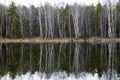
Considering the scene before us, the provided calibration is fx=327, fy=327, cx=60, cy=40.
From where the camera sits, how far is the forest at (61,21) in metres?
70.2

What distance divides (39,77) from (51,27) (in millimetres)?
48622

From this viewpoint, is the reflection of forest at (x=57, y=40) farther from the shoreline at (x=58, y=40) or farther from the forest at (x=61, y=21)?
the forest at (x=61, y=21)

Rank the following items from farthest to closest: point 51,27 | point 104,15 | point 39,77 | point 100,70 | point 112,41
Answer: point 104,15, point 51,27, point 112,41, point 100,70, point 39,77

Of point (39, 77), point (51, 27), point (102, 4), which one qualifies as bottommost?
point (39, 77)

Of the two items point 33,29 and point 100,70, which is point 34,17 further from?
point 100,70

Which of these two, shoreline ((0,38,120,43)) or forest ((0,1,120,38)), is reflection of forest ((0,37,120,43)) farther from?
forest ((0,1,120,38))

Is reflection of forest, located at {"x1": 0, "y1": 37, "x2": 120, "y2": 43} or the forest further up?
the forest

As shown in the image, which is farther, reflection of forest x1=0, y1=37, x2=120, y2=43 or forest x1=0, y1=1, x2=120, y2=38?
forest x1=0, y1=1, x2=120, y2=38

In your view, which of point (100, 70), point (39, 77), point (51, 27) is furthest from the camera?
point (51, 27)

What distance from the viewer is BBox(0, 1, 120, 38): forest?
70.2 m

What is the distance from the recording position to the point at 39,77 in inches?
855

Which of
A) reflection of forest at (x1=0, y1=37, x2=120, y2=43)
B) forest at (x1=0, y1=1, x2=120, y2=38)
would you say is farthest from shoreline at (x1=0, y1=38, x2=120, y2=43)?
forest at (x1=0, y1=1, x2=120, y2=38)

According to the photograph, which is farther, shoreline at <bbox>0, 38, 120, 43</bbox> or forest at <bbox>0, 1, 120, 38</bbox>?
forest at <bbox>0, 1, 120, 38</bbox>

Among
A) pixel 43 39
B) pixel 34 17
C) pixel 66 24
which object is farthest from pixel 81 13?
pixel 43 39
